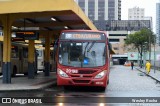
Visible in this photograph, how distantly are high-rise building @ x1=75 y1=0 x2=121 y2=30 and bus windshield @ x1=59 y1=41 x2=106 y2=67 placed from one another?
149649 mm

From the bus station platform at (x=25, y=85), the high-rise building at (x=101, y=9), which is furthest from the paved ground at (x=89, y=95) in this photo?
the high-rise building at (x=101, y=9)

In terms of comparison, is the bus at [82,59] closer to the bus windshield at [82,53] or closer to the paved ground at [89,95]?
the bus windshield at [82,53]

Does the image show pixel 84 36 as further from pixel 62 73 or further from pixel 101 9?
pixel 101 9

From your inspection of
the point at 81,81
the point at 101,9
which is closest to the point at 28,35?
the point at 81,81

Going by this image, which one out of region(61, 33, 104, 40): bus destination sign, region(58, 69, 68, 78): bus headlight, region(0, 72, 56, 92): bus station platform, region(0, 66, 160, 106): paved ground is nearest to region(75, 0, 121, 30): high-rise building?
region(0, 72, 56, 92): bus station platform

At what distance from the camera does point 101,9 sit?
185 meters

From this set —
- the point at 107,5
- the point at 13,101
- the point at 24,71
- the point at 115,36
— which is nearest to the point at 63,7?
the point at 13,101

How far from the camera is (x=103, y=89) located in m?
22.4

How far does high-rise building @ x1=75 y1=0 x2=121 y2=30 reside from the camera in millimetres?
173375

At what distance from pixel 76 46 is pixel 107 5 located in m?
158

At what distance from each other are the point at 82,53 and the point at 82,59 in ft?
1.17

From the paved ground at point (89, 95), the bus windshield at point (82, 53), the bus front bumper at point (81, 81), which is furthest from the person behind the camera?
the bus windshield at point (82, 53)

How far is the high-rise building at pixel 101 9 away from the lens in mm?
173375

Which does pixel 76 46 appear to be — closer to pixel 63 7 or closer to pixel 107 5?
pixel 63 7
